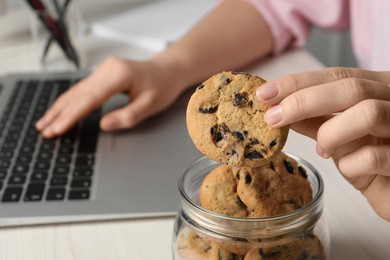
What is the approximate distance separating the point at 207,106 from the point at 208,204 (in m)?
0.09

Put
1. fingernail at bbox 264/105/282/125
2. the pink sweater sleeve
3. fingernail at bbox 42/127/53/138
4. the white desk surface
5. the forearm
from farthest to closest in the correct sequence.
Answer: the pink sweater sleeve
the forearm
fingernail at bbox 42/127/53/138
the white desk surface
fingernail at bbox 264/105/282/125

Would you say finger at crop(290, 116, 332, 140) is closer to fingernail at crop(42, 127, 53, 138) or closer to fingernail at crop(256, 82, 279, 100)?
fingernail at crop(256, 82, 279, 100)

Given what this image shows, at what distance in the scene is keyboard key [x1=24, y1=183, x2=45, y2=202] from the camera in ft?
2.20

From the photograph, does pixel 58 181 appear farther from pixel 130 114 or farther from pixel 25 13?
pixel 25 13

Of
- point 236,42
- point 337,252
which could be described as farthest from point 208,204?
point 236,42

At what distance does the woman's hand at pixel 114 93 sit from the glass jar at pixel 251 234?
0.33 meters

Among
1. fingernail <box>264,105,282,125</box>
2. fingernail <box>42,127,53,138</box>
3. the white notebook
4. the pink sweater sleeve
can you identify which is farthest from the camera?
the white notebook

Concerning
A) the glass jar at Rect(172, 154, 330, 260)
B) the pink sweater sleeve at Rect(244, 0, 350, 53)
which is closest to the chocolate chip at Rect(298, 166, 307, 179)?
the glass jar at Rect(172, 154, 330, 260)

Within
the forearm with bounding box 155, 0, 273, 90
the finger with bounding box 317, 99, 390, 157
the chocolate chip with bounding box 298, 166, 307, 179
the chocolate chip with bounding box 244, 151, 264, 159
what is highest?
the chocolate chip with bounding box 244, 151, 264, 159

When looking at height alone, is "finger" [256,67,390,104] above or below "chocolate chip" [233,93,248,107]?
below

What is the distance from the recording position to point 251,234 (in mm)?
468

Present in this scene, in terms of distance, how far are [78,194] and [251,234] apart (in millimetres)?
276

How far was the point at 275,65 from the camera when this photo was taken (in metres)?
1.04

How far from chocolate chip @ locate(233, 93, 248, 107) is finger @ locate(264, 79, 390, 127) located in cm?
2
